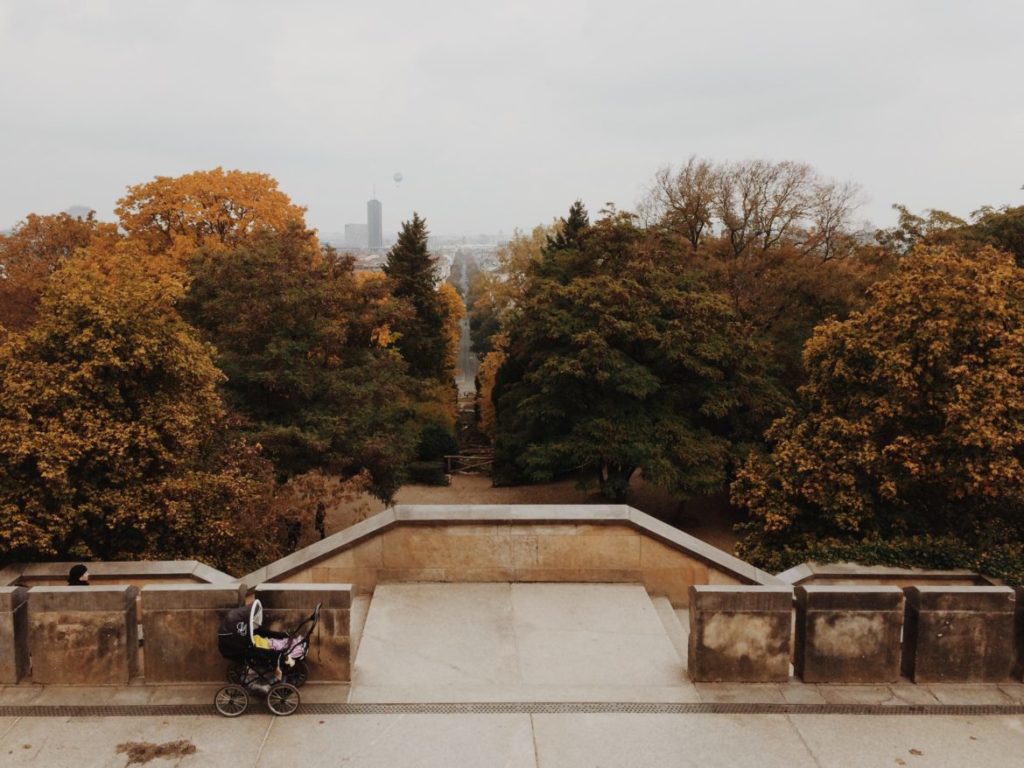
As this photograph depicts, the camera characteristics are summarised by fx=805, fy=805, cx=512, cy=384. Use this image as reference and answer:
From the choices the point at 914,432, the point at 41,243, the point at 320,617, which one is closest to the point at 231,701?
the point at 320,617

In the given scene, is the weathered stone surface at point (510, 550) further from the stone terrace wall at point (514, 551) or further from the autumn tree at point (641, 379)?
the autumn tree at point (641, 379)

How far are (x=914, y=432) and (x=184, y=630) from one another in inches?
472

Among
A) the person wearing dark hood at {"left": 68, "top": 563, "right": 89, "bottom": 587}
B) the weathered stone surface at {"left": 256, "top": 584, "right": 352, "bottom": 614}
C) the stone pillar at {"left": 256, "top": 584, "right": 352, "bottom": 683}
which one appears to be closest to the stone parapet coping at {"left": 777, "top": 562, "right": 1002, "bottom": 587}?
the stone pillar at {"left": 256, "top": 584, "right": 352, "bottom": 683}

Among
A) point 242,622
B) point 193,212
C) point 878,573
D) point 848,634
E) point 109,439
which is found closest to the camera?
point 242,622

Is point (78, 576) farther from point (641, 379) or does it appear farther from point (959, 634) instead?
point (641, 379)

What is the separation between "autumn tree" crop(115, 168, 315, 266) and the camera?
3388cm

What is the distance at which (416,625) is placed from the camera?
9391mm

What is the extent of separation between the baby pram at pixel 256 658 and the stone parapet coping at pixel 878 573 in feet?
21.2

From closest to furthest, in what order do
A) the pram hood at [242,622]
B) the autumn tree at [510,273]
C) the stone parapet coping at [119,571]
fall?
1. the pram hood at [242,622]
2. the stone parapet coping at [119,571]
3. the autumn tree at [510,273]

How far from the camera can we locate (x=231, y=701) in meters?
7.43

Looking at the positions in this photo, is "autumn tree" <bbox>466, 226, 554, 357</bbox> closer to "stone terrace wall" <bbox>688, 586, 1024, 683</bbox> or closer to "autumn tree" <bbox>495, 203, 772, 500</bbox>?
"autumn tree" <bbox>495, 203, 772, 500</bbox>

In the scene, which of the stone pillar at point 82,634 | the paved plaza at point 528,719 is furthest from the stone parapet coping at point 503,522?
the stone pillar at point 82,634

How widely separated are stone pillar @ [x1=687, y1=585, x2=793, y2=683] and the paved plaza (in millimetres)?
159

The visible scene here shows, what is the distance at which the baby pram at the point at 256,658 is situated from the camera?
730 centimetres
